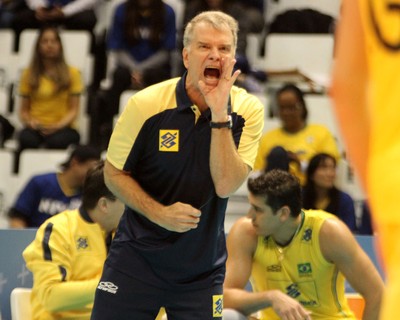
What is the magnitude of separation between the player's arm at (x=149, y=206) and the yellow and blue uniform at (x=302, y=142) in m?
3.58

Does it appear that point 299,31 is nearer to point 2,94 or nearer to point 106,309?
point 2,94

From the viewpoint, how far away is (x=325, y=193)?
719cm

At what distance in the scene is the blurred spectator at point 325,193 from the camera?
7.11m

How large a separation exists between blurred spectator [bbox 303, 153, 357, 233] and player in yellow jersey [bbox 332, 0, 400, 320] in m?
5.37

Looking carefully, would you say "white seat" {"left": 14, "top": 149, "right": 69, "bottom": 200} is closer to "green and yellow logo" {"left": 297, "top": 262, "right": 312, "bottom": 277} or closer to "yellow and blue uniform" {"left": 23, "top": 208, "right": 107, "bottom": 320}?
"yellow and blue uniform" {"left": 23, "top": 208, "right": 107, "bottom": 320}

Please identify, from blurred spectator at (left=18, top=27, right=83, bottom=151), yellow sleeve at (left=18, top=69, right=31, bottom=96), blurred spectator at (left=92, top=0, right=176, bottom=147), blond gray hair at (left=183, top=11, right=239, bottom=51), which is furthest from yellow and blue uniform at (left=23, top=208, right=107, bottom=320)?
yellow sleeve at (left=18, top=69, right=31, bottom=96)

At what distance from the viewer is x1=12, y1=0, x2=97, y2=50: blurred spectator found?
9.38 m

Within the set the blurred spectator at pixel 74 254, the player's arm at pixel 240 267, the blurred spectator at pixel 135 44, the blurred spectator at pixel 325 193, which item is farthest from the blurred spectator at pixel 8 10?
the player's arm at pixel 240 267

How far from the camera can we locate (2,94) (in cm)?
896

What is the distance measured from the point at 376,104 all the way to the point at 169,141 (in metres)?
2.45

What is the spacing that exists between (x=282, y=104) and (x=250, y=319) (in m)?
2.71

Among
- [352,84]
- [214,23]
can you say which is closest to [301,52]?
[214,23]

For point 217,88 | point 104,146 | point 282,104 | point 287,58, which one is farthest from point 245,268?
point 287,58

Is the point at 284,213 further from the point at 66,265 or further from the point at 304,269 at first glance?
the point at 66,265
